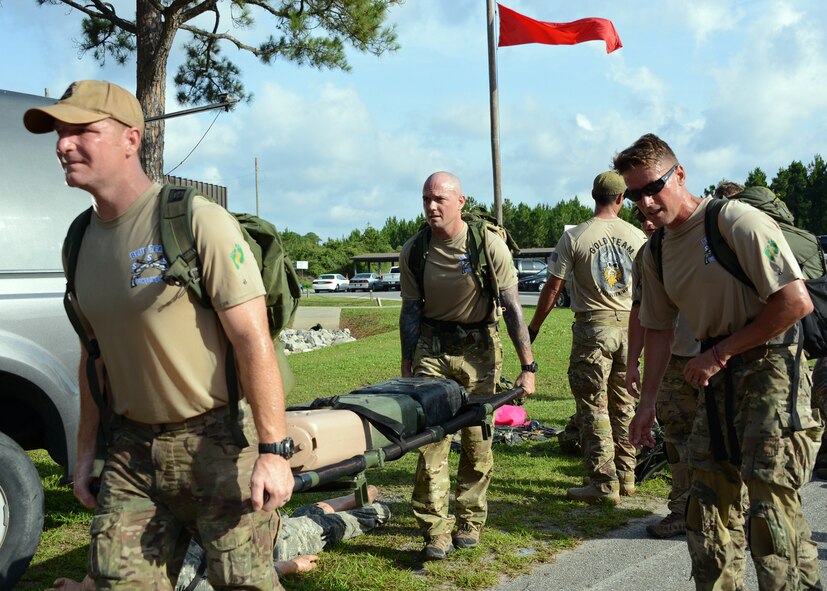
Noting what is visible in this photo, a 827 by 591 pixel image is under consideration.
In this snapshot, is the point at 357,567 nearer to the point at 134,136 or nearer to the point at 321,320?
the point at 134,136

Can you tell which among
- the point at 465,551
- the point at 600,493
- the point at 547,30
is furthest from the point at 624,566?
the point at 547,30

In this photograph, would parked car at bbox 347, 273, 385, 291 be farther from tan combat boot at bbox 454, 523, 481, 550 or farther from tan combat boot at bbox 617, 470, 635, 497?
tan combat boot at bbox 454, 523, 481, 550

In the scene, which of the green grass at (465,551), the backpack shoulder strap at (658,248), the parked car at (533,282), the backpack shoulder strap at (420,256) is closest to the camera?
the backpack shoulder strap at (658,248)

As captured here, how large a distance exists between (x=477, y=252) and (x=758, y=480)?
2335mm

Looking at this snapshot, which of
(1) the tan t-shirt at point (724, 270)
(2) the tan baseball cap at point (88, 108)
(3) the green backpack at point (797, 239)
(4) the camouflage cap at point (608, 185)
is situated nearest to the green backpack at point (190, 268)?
(2) the tan baseball cap at point (88, 108)

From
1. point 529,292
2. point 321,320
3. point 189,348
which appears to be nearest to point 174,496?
point 189,348

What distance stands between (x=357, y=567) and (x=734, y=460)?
2178 mm

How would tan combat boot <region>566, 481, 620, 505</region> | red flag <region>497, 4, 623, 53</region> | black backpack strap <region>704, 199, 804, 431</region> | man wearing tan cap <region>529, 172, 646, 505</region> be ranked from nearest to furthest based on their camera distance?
black backpack strap <region>704, 199, 804, 431</region> → tan combat boot <region>566, 481, 620, 505</region> → man wearing tan cap <region>529, 172, 646, 505</region> → red flag <region>497, 4, 623, 53</region>

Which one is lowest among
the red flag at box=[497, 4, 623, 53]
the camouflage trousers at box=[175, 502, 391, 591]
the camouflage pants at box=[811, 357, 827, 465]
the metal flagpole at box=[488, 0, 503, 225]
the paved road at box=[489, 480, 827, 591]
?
the paved road at box=[489, 480, 827, 591]

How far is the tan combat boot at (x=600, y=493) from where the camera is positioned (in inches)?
249

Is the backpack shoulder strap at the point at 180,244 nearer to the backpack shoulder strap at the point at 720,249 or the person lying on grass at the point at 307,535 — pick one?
the person lying on grass at the point at 307,535

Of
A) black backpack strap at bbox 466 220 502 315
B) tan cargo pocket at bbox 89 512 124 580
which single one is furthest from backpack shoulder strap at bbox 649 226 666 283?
tan cargo pocket at bbox 89 512 124 580

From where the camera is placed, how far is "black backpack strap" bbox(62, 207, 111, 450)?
9.86ft

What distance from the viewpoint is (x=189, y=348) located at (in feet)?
9.27
